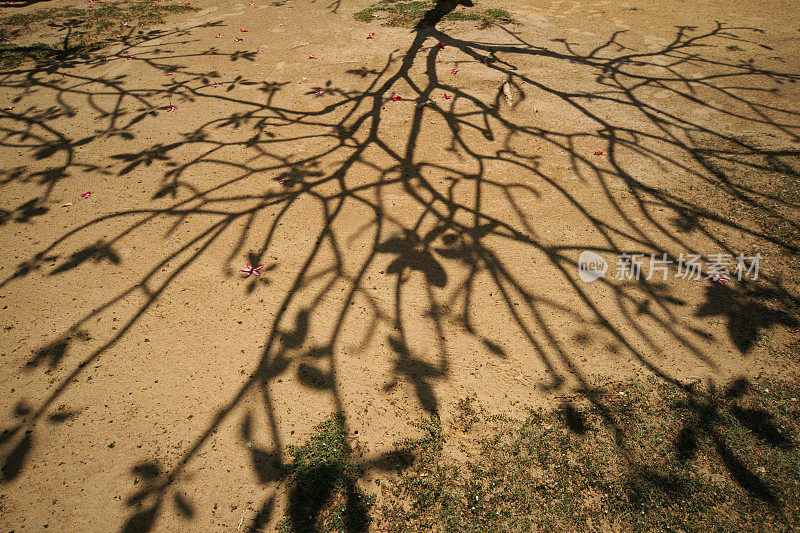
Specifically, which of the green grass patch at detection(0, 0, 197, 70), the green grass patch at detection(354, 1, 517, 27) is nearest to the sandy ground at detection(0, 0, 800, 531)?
the green grass patch at detection(0, 0, 197, 70)

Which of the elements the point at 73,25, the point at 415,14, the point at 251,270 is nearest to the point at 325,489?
the point at 251,270

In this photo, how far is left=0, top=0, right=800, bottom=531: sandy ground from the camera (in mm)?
2402

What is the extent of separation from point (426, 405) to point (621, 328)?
1.45 m

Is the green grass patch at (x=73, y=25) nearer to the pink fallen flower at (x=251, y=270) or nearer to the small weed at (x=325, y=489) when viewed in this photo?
the pink fallen flower at (x=251, y=270)

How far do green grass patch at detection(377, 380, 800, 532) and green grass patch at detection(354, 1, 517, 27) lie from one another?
685 cm

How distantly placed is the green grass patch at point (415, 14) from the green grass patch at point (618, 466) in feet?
22.5

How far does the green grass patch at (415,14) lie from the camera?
7.32 meters

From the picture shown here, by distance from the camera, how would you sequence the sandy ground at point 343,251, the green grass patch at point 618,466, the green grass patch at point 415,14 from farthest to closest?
the green grass patch at point 415,14, the sandy ground at point 343,251, the green grass patch at point 618,466

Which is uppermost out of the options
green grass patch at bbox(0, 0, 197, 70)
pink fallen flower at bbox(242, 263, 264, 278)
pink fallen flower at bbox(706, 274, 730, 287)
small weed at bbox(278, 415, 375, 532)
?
green grass patch at bbox(0, 0, 197, 70)

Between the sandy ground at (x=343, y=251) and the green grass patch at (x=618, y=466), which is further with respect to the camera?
the sandy ground at (x=343, y=251)

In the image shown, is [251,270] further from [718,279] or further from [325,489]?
[718,279]

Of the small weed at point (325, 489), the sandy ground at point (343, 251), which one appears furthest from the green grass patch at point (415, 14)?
the small weed at point (325, 489)

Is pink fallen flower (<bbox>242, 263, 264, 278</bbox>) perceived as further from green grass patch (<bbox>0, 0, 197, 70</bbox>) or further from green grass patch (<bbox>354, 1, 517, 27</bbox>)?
green grass patch (<bbox>0, 0, 197, 70</bbox>)

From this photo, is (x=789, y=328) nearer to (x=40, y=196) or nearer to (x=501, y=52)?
(x=501, y=52)
